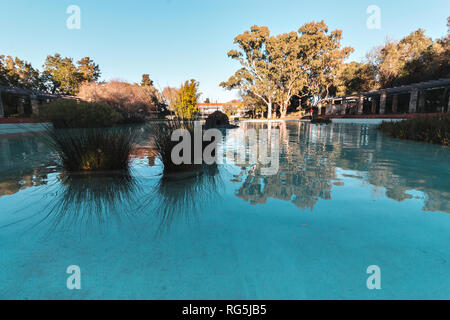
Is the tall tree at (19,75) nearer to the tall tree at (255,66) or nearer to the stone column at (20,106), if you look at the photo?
the stone column at (20,106)

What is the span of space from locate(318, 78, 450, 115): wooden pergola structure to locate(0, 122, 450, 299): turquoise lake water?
20969 millimetres

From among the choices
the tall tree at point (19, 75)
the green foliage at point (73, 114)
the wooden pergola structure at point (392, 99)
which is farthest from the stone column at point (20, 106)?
the wooden pergola structure at point (392, 99)

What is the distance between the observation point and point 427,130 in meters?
8.09

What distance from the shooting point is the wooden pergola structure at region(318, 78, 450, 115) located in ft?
63.6

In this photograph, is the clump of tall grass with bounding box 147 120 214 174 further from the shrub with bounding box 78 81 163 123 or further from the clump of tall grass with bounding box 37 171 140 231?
the shrub with bounding box 78 81 163 123

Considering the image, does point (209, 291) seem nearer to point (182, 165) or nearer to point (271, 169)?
point (182, 165)

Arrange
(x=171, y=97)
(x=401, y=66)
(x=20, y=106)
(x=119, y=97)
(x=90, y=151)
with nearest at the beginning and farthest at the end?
(x=171, y=97)
(x=90, y=151)
(x=119, y=97)
(x=20, y=106)
(x=401, y=66)

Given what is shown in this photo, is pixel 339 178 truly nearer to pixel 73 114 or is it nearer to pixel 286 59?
pixel 73 114

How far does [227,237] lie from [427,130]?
951 centimetres

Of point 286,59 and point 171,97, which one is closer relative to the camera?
point 171,97

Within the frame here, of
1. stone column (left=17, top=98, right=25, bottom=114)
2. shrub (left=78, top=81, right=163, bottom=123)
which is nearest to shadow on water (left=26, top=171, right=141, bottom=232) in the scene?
shrub (left=78, top=81, right=163, bottom=123)

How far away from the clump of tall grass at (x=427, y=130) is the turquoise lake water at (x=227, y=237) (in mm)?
5439

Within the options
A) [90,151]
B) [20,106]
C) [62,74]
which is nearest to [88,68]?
[62,74]

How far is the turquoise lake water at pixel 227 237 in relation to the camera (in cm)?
141
